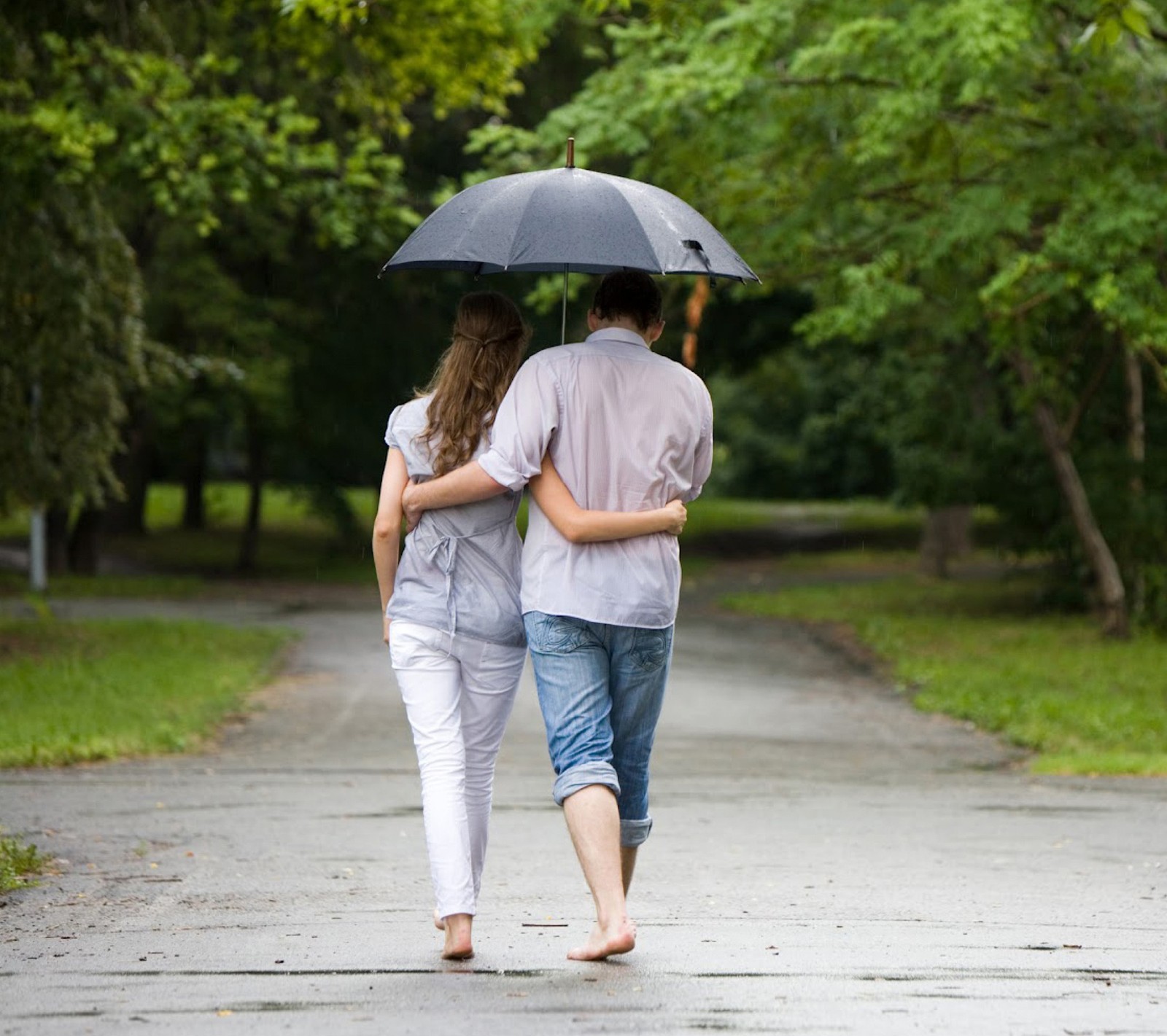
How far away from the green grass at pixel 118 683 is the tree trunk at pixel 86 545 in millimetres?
9548

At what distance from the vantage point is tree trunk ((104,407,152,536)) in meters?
30.8

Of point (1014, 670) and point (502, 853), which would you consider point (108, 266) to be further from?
point (502, 853)

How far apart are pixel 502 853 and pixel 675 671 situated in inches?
409

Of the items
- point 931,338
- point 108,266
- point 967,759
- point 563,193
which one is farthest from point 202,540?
point 563,193

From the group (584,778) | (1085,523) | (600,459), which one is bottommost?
(1085,523)

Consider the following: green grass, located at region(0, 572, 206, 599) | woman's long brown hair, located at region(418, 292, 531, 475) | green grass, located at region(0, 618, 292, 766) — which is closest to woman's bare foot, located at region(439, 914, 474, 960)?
woman's long brown hair, located at region(418, 292, 531, 475)

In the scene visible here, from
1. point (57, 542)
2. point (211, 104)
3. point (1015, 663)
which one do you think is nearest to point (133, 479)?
point (57, 542)

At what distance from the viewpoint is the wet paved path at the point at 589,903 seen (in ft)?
13.9

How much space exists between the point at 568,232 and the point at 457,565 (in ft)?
3.17

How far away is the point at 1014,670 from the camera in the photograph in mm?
17312

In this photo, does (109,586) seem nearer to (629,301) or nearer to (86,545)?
(86,545)

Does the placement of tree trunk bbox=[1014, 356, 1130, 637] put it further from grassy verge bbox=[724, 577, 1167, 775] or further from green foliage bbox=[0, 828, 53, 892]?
green foliage bbox=[0, 828, 53, 892]

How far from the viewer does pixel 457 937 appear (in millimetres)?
4781

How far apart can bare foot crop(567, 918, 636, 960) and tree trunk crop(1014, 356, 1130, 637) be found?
53.9ft
